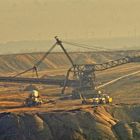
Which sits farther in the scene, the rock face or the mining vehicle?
the mining vehicle

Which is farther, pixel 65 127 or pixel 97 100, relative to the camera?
pixel 97 100

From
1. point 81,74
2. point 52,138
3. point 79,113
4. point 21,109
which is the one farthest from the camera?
point 81,74

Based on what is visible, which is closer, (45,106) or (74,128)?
(74,128)

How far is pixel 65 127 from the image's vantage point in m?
77.7

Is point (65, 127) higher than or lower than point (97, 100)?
lower

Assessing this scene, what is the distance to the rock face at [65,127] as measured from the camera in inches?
3004

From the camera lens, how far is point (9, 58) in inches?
7859

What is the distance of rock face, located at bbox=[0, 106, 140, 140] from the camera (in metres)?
76.3

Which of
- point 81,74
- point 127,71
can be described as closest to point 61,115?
point 81,74

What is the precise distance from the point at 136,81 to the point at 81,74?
97.0 feet

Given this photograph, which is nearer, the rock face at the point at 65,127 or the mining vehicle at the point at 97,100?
the rock face at the point at 65,127

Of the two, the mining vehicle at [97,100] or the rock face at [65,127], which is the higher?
the mining vehicle at [97,100]

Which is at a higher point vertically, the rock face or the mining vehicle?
the mining vehicle

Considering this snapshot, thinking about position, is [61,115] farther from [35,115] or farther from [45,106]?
[45,106]
